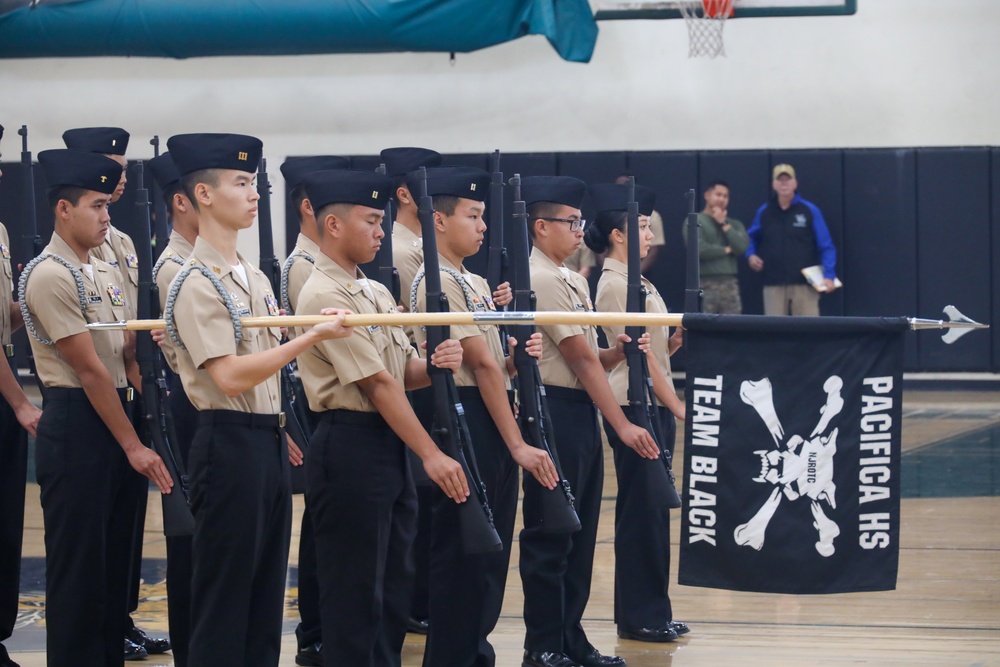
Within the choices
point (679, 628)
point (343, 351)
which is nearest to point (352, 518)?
point (343, 351)

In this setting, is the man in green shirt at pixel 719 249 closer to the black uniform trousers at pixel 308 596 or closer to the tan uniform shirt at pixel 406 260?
the tan uniform shirt at pixel 406 260

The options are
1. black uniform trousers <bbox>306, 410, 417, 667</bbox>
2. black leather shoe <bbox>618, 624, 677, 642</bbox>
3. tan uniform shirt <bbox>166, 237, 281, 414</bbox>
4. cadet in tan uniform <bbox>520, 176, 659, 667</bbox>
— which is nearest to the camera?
tan uniform shirt <bbox>166, 237, 281, 414</bbox>

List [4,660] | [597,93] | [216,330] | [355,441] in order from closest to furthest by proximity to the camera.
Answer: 1. [216,330]
2. [355,441]
3. [4,660]
4. [597,93]

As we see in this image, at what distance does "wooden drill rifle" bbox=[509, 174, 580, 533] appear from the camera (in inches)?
150

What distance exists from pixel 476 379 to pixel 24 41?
8.71 m

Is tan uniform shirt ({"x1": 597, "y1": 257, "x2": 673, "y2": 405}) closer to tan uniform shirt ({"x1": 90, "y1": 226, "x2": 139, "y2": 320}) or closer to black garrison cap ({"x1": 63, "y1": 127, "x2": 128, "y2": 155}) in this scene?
tan uniform shirt ({"x1": 90, "y1": 226, "x2": 139, "y2": 320})

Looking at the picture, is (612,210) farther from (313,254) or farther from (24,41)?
(24,41)

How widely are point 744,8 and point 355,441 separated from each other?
26.9ft

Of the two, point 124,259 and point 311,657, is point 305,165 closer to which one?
point 124,259

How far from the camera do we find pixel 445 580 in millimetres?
3730

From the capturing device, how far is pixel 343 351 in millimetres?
3275

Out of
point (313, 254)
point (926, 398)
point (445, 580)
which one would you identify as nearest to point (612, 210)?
point (313, 254)

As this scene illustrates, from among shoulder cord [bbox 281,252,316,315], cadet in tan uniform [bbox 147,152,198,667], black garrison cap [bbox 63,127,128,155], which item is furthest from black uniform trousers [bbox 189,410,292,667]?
black garrison cap [bbox 63,127,128,155]

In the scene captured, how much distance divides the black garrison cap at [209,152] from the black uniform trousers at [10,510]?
3.89ft
